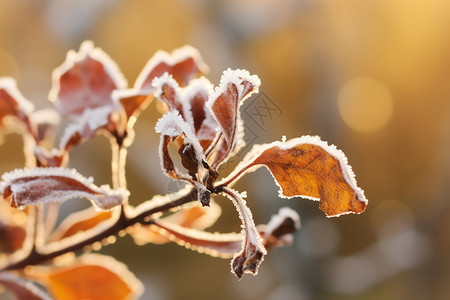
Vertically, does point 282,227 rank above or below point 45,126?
below

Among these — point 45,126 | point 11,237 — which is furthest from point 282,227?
point 11,237

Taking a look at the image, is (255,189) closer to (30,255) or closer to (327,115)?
(327,115)

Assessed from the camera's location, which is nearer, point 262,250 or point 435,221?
point 262,250

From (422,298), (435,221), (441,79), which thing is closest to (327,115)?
(435,221)

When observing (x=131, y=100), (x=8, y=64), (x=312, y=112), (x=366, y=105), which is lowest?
(x=131, y=100)

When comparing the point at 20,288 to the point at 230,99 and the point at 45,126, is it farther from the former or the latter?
the point at 230,99

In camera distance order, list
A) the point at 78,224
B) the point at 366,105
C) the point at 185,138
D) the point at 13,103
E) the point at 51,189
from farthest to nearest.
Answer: the point at 366,105, the point at 78,224, the point at 13,103, the point at 51,189, the point at 185,138

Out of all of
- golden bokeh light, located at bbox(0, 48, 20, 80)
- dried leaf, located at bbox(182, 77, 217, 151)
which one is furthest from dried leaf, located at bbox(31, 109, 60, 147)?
golden bokeh light, located at bbox(0, 48, 20, 80)

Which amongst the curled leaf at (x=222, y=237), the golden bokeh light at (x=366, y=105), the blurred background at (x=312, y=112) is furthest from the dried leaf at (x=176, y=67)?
the golden bokeh light at (x=366, y=105)
